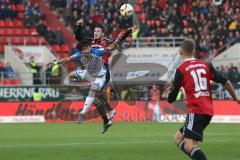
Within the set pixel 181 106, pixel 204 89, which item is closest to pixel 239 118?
pixel 181 106

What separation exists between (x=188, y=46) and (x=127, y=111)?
65.7 ft

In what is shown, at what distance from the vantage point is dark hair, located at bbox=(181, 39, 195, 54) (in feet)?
38.7

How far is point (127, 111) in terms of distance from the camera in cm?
3175

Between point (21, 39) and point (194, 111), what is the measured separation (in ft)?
101

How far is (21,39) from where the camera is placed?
1652 inches

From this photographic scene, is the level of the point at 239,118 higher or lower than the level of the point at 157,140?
lower

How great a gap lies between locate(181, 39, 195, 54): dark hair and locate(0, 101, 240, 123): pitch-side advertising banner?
1969 cm

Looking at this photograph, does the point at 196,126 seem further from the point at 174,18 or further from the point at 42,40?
the point at 174,18

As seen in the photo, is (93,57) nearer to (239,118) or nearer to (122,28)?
(239,118)

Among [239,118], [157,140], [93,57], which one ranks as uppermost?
[93,57]

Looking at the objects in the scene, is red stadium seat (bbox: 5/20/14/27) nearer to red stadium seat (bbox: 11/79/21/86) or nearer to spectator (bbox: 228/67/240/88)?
red stadium seat (bbox: 11/79/21/86)

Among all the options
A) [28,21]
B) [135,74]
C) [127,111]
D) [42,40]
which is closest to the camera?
[127,111]

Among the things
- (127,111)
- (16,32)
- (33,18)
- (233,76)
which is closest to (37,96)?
(127,111)

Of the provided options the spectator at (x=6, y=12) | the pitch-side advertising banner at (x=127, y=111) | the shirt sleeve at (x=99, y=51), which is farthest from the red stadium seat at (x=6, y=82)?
the shirt sleeve at (x=99, y=51)
